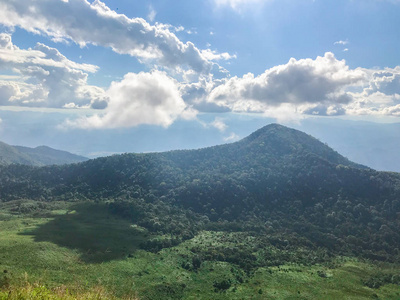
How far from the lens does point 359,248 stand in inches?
7032

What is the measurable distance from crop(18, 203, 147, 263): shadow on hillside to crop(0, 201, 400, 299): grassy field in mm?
420

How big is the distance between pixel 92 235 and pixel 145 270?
154ft

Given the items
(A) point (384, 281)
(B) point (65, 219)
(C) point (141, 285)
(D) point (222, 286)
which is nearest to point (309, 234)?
(A) point (384, 281)

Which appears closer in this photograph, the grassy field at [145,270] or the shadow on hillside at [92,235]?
the grassy field at [145,270]

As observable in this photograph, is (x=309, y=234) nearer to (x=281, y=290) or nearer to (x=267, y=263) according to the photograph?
(x=267, y=263)

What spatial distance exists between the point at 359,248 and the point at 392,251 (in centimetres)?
2033

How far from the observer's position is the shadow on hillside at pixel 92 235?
404ft

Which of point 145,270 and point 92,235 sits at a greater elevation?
point 92,235

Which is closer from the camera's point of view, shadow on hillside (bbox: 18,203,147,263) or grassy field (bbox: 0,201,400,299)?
grassy field (bbox: 0,201,400,299)

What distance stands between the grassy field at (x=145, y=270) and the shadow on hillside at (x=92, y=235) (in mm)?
A: 420

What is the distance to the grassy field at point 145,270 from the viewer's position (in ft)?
309

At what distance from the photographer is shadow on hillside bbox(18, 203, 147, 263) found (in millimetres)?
123250

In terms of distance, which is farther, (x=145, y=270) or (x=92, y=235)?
(x=92, y=235)

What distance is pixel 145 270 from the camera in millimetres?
111875
